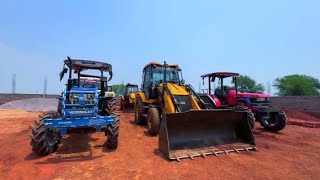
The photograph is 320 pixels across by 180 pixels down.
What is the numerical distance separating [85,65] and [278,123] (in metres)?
8.11

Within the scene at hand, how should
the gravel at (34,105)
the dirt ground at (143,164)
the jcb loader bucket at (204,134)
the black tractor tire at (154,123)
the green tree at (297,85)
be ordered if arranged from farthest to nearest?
the green tree at (297,85) → the gravel at (34,105) → the black tractor tire at (154,123) → the jcb loader bucket at (204,134) → the dirt ground at (143,164)

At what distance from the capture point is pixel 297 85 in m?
42.0

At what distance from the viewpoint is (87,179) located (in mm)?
4547

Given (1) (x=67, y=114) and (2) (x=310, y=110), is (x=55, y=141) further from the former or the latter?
(2) (x=310, y=110)

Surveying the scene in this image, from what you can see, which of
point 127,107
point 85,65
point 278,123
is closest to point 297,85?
point 127,107

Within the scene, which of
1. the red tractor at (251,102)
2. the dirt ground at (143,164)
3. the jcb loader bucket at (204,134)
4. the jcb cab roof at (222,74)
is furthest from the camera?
the jcb cab roof at (222,74)

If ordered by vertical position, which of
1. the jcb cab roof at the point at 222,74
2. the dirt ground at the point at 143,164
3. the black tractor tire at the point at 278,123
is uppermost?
the jcb cab roof at the point at 222,74

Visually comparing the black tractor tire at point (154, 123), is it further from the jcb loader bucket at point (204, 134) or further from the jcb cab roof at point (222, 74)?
the jcb cab roof at point (222, 74)

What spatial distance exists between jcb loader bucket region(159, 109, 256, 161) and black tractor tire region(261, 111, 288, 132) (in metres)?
4.15

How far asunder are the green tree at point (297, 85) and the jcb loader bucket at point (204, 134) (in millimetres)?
40152

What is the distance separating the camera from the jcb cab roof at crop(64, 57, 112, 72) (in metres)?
7.73

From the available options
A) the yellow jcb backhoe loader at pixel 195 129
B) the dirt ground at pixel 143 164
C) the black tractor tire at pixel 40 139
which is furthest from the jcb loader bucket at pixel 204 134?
the black tractor tire at pixel 40 139

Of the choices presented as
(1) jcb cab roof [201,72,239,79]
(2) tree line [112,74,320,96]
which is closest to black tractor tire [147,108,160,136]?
(1) jcb cab roof [201,72,239,79]

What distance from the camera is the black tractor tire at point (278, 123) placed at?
33.4ft
